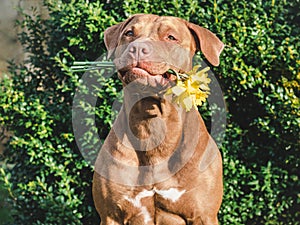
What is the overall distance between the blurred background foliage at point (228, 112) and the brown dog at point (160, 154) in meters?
1.17

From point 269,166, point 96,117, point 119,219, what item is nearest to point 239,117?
point 269,166

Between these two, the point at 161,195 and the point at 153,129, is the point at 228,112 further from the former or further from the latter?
the point at 161,195

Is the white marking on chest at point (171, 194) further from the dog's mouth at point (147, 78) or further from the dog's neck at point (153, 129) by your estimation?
the dog's mouth at point (147, 78)

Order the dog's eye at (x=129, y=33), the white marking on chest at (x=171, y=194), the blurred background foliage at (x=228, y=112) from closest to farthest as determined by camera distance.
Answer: the white marking on chest at (x=171, y=194), the dog's eye at (x=129, y=33), the blurred background foliage at (x=228, y=112)

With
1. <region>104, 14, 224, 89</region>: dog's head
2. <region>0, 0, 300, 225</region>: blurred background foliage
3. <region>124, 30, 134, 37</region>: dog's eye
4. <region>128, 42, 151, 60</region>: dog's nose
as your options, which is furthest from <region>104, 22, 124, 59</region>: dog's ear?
<region>0, 0, 300, 225</region>: blurred background foliage

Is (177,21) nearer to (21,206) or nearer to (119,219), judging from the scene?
(119,219)

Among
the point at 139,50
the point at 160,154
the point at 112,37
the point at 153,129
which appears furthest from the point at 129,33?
the point at 160,154

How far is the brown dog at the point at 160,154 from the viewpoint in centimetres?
361

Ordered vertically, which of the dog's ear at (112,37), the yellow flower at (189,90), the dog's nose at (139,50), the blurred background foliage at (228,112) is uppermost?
the dog's nose at (139,50)

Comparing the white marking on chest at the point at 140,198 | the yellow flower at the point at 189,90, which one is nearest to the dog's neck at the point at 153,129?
the white marking on chest at the point at 140,198

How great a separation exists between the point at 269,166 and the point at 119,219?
6.18ft

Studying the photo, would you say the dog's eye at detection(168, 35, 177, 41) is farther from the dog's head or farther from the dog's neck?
the dog's neck

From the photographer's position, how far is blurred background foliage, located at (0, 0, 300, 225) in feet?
16.2

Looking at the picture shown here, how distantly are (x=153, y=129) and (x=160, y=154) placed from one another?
173mm
